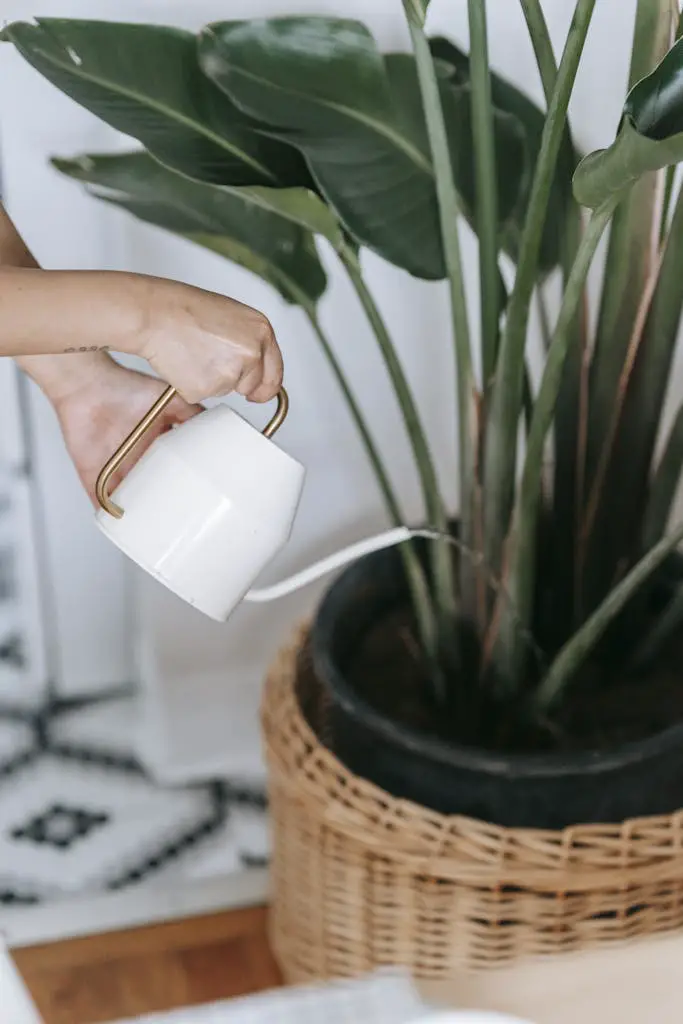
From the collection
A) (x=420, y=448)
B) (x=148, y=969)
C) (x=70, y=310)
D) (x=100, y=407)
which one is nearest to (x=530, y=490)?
(x=420, y=448)

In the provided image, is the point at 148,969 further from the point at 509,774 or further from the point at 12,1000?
the point at 12,1000

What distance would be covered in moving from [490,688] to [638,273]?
340 millimetres

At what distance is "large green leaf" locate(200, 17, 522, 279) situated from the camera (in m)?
0.73

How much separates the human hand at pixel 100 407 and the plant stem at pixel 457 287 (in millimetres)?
218

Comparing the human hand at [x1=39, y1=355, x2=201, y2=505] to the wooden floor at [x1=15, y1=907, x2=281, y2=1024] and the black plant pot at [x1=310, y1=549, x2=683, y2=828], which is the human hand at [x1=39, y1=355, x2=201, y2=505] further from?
the wooden floor at [x1=15, y1=907, x2=281, y2=1024]

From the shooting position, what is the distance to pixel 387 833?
0.79m

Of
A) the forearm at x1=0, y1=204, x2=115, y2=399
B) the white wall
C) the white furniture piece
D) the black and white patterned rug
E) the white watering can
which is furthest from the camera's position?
the black and white patterned rug

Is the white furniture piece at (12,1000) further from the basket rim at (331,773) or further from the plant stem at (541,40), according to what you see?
the plant stem at (541,40)

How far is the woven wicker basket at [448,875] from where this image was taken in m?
0.77

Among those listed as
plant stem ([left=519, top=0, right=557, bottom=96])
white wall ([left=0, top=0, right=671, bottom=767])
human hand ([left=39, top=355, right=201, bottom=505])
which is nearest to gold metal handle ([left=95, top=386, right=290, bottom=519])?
human hand ([left=39, top=355, right=201, bottom=505])

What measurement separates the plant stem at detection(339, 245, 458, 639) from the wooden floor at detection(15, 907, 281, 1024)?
1.44ft

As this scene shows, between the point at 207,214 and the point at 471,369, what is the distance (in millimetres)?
231

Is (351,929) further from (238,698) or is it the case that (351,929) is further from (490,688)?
(238,698)

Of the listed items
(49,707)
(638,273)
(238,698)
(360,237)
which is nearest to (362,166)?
(360,237)
